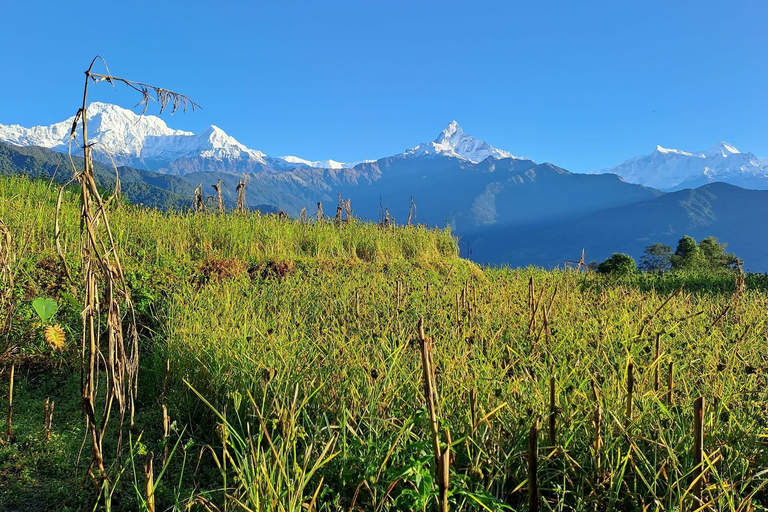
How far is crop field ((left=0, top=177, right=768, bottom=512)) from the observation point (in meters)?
1.71

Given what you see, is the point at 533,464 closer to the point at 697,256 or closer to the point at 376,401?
the point at 376,401

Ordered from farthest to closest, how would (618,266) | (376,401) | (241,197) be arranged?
(618,266), (241,197), (376,401)

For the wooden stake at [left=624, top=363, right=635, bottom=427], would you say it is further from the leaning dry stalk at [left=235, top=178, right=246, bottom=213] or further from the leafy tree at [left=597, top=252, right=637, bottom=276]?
the leafy tree at [left=597, top=252, right=637, bottom=276]

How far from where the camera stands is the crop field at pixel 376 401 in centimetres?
171

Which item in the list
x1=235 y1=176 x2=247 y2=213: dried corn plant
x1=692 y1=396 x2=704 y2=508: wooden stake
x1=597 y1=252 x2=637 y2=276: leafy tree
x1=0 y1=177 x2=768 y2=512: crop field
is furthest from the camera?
x1=597 y1=252 x2=637 y2=276: leafy tree

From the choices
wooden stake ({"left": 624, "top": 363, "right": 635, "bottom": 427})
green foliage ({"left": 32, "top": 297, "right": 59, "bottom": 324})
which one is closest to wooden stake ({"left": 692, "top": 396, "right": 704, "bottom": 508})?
wooden stake ({"left": 624, "top": 363, "right": 635, "bottom": 427})

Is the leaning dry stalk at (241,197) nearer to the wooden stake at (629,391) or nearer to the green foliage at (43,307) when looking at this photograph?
the green foliage at (43,307)

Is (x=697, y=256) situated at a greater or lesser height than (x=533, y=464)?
greater

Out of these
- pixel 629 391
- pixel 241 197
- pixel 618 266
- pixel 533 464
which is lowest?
pixel 533 464

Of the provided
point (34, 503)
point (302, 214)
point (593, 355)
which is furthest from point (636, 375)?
point (302, 214)

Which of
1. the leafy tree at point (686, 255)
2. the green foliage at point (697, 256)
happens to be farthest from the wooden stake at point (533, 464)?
the leafy tree at point (686, 255)

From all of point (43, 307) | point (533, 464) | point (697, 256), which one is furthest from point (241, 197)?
point (697, 256)

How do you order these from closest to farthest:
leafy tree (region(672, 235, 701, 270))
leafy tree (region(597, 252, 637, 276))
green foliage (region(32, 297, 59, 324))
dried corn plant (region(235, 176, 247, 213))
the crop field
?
the crop field < green foliage (region(32, 297, 59, 324)) < dried corn plant (region(235, 176, 247, 213)) < leafy tree (region(597, 252, 637, 276)) < leafy tree (region(672, 235, 701, 270))

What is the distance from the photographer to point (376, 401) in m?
2.23
